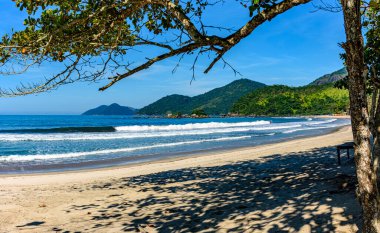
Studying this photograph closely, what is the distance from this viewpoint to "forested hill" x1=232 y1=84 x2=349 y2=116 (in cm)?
13612

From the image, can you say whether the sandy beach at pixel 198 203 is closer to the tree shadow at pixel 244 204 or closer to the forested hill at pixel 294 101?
the tree shadow at pixel 244 204

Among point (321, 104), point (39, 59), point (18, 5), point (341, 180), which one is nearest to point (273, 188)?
point (341, 180)

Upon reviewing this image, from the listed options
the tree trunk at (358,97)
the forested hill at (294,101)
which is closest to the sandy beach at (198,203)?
the tree trunk at (358,97)

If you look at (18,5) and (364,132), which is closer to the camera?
(364,132)

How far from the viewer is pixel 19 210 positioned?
26.0 ft

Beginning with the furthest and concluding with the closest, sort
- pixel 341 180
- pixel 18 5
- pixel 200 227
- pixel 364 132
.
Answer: pixel 341 180, pixel 200 227, pixel 18 5, pixel 364 132

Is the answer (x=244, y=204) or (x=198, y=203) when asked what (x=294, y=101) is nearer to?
(x=198, y=203)

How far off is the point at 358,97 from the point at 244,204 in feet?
14.2

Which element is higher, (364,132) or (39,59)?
(39,59)

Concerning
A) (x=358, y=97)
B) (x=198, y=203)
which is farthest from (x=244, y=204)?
(x=358, y=97)

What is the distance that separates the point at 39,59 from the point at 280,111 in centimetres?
15160

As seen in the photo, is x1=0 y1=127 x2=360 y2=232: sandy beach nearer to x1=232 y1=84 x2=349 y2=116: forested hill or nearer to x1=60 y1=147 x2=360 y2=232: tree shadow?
x1=60 y1=147 x2=360 y2=232: tree shadow

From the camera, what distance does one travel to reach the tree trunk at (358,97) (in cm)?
306

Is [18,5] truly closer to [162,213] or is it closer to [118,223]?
[118,223]
